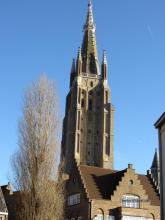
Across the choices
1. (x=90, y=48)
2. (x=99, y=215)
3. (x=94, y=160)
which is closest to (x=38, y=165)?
(x=99, y=215)

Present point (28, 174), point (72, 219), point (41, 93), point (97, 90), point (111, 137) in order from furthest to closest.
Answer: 1. point (97, 90)
2. point (111, 137)
3. point (72, 219)
4. point (41, 93)
5. point (28, 174)

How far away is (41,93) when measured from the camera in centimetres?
4081

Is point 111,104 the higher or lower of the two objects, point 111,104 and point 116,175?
the higher

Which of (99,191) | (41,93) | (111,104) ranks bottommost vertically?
(99,191)

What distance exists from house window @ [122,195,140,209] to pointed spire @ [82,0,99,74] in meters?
78.0

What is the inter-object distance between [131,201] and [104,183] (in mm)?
4166

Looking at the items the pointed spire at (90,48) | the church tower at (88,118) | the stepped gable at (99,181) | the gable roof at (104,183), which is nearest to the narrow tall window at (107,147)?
the church tower at (88,118)

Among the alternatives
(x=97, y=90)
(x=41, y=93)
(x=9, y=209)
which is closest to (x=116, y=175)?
(x=9, y=209)

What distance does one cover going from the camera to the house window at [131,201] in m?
54.6

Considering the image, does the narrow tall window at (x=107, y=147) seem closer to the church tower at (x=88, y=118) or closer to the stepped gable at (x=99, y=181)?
the church tower at (x=88, y=118)

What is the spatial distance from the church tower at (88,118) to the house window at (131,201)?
176ft

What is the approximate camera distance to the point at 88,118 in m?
121

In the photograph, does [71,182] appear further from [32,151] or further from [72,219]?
[32,151]

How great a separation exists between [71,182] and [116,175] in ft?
19.6
